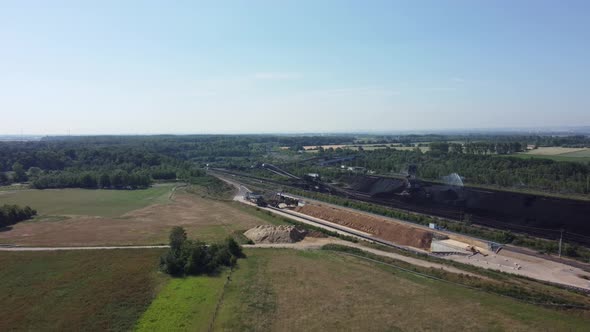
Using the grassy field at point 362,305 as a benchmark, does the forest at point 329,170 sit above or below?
above

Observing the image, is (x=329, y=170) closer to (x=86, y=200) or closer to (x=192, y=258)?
(x=86, y=200)

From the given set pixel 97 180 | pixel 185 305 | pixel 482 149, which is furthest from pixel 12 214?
pixel 482 149

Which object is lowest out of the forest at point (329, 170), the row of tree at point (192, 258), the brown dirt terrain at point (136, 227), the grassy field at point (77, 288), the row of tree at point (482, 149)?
the brown dirt terrain at point (136, 227)

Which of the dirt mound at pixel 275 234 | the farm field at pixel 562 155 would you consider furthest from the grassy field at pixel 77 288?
the farm field at pixel 562 155

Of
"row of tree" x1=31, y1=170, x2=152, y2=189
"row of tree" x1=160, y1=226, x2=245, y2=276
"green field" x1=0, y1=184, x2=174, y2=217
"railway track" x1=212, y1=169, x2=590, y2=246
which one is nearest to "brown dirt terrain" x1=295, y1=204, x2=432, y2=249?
"railway track" x1=212, y1=169, x2=590, y2=246

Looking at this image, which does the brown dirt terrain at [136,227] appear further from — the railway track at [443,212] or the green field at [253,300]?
the railway track at [443,212]

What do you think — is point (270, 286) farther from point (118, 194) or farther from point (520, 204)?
point (118, 194)

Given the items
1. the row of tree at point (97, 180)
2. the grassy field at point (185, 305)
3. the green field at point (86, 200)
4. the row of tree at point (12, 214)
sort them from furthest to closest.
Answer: the row of tree at point (97, 180)
the green field at point (86, 200)
the row of tree at point (12, 214)
the grassy field at point (185, 305)
